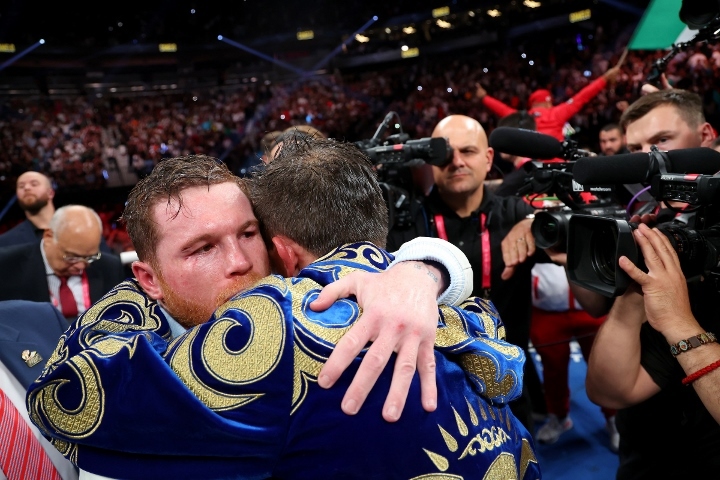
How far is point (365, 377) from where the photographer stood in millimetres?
678

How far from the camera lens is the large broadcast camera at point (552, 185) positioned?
152 centimetres

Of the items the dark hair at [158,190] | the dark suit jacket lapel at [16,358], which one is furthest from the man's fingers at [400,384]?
the dark suit jacket lapel at [16,358]

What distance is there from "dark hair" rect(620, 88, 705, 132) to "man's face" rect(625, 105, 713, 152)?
12 millimetres

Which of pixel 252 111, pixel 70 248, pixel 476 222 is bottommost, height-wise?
pixel 252 111

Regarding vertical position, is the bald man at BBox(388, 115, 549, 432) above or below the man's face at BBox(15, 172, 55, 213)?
above

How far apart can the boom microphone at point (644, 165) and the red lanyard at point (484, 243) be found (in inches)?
33.9

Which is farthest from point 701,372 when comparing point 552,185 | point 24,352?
point 24,352

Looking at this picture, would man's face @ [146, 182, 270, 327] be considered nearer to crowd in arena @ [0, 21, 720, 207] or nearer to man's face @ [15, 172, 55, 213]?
man's face @ [15, 172, 55, 213]

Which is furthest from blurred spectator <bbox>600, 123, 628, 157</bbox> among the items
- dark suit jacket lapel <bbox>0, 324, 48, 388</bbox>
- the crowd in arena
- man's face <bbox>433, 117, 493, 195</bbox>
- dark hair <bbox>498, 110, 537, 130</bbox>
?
the crowd in arena

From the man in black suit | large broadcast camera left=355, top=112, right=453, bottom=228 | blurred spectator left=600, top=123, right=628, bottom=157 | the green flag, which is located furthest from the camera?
blurred spectator left=600, top=123, right=628, bottom=157

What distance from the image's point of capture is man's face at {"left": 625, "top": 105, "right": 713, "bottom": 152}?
70.2 inches

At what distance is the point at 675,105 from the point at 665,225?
0.81m

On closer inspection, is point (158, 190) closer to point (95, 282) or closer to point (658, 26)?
point (95, 282)

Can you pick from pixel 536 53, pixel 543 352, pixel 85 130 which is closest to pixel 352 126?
pixel 536 53
